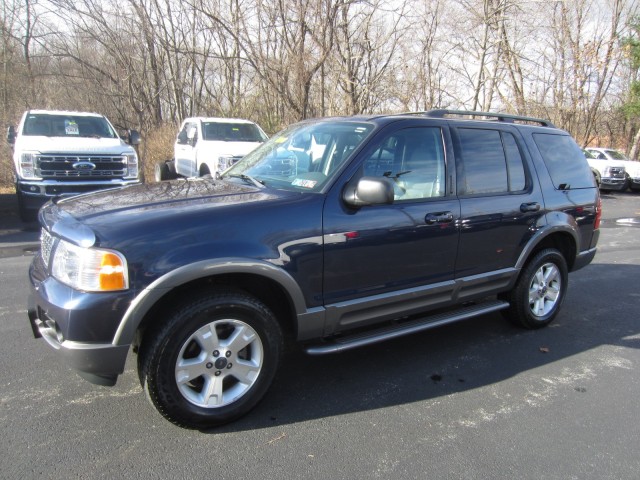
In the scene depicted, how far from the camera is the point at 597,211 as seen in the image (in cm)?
494

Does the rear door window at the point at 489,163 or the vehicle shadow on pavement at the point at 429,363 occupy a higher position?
the rear door window at the point at 489,163

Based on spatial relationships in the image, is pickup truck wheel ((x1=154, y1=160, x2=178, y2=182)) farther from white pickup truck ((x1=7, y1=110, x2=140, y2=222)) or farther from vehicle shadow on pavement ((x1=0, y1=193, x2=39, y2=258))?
vehicle shadow on pavement ((x1=0, y1=193, x2=39, y2=258))

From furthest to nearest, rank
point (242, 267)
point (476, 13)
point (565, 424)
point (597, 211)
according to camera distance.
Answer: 1. point (476, 13)
2. point (597, 211)
3. point (565, 424)
4. point (242, 267)

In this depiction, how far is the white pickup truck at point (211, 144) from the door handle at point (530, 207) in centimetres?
689

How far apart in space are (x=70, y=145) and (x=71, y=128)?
1.13 meters

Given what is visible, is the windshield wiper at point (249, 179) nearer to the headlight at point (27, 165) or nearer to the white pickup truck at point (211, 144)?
the headlight at point (27, 165)

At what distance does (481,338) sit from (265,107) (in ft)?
50.2

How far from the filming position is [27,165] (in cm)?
834

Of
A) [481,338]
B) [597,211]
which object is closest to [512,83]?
[597,211]

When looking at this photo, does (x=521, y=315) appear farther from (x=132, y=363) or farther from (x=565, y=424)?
(x=132, y=363)

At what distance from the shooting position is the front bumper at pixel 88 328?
8.18 feet

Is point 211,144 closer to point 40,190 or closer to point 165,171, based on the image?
point 165,171

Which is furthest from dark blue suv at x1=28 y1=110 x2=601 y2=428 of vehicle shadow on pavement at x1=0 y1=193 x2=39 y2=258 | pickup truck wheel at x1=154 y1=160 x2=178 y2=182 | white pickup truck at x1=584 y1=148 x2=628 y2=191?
white pickup truck at x1=584 y1=148 x2=628 y2=191

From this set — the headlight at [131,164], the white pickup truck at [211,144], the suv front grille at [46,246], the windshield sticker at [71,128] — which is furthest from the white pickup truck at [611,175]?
the suv front grille at [46,246]
